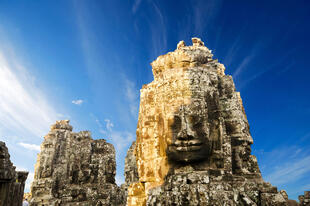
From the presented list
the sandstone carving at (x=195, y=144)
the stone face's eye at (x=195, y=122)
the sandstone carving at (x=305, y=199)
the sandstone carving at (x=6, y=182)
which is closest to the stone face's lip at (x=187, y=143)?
the sandstone carving at (x=195, y=144)

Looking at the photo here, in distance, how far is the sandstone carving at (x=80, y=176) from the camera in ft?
42.3

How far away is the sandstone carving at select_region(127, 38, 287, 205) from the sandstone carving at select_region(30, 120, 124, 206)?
25.3 ft

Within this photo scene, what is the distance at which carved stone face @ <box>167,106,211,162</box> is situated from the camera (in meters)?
5.45

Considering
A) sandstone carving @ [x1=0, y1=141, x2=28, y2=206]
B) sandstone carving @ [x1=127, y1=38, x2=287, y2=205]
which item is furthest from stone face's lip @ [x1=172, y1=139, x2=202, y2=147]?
sandstone carving @ [x1=0, y1=141, x2=28, y2=206]

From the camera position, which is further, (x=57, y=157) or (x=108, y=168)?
(x=57, y=157)

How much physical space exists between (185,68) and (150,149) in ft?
8.79

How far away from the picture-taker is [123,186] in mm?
14781

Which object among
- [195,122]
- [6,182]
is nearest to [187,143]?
[195,122]

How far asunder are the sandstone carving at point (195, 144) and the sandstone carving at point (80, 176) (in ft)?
25.3

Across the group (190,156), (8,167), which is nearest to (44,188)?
(8,167)

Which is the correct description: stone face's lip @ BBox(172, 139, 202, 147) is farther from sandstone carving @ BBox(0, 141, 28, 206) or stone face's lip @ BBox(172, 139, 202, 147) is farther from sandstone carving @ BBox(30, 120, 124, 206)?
sandstone carving @ BBox(30, 120, 124, 206)

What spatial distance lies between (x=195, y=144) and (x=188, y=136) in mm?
264

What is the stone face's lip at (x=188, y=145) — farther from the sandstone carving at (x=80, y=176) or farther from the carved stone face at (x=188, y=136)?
the sandstone carving at (x=80, y=176)

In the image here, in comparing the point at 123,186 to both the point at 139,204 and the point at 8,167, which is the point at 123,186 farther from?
the point at 8,167
